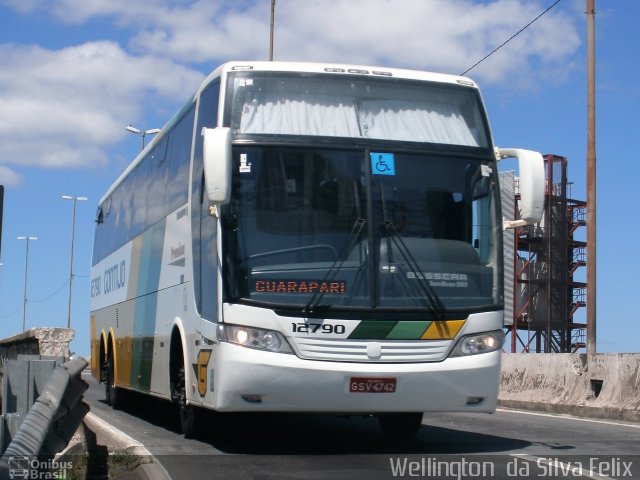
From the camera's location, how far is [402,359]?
9.46m

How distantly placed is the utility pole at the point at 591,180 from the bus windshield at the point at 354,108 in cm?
937

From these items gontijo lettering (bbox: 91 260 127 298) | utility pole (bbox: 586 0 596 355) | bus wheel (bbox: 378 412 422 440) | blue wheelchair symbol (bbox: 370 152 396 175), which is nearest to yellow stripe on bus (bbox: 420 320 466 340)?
blue wheelchair symbol (bbox: 370 152 396 175)

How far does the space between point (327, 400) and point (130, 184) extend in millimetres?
8355

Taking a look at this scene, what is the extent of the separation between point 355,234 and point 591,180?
36.8 ft

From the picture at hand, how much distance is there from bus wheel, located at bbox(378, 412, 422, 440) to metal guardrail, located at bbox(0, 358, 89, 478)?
3.94 meters

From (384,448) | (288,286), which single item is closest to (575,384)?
(384,448)

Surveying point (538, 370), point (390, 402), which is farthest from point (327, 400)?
point (538, 370)

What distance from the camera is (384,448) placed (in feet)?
34.9

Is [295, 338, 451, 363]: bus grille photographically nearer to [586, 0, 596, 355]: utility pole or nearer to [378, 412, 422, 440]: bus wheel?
[378, 412, 422, 440]: bus wheel

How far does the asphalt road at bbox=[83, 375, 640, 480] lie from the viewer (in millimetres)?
8680

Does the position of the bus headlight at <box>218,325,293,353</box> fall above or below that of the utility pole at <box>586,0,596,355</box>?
below

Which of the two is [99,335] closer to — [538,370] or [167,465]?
[538,370]

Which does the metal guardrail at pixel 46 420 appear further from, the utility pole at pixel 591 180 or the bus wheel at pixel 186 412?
the utility pole at pixel 591 180

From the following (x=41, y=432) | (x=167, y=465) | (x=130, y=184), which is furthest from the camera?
(x=130, y=184)
